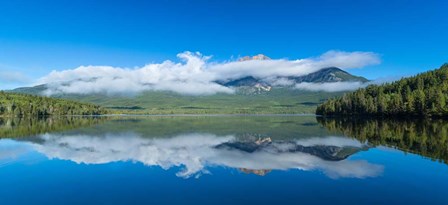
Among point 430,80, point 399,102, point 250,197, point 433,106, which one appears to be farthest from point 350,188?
point 430,80

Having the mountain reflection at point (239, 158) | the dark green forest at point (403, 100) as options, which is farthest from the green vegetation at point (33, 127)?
the dark green forest at point (403, 100)

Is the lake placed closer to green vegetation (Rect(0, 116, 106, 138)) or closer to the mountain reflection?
the mountain reflection

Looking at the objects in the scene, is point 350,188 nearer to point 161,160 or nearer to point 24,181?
point 161,160

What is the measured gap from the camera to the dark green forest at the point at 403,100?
10851 centimetres

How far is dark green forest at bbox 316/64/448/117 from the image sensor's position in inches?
4272

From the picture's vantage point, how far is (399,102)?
120 metres

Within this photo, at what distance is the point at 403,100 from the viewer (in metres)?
124

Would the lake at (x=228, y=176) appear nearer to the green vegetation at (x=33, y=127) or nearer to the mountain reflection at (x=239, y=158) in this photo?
the mountain reflection at (x=239, y=158)

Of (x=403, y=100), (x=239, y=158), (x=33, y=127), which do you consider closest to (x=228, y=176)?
(x=239, y=158)

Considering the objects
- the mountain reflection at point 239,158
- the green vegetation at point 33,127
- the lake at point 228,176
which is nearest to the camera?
the lake at point 228,176

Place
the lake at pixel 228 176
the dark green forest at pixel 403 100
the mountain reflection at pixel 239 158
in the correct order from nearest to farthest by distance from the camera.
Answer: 1. the lake at pixel 228 176
2. the mountain reflection at pixel 239 158
3. the dark green forest at pixel 403 100

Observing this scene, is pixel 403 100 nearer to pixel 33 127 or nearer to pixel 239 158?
pixel 239 158

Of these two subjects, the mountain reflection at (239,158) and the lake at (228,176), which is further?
the mountain reflection at (239,158)

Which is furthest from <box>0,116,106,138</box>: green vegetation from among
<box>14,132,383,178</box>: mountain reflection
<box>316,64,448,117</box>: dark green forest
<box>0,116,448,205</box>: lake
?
<box>316,64,448,117</box>: dark green forest
